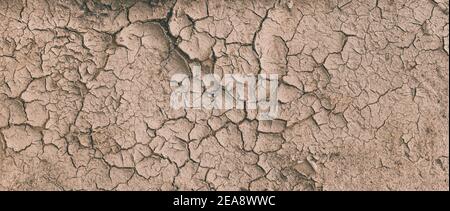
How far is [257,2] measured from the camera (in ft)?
12.4

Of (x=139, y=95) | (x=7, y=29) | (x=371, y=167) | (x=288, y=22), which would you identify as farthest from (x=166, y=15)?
(x=371, y=167)

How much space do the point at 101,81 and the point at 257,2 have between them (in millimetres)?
1117

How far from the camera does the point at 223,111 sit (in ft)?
12.1

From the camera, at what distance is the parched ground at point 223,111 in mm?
3619

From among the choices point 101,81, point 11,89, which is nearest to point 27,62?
point 11,89

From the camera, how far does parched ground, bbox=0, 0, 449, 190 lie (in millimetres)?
3619

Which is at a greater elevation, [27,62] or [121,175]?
[27,62]

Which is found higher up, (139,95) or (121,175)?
(139,95)

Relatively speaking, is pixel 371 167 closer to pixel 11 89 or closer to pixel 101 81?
pixel 101 81

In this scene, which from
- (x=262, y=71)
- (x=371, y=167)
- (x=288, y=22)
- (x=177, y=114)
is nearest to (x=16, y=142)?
(x=177, y=114)

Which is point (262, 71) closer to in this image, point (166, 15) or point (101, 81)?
point (166, 15)

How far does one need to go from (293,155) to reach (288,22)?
2.81 ft

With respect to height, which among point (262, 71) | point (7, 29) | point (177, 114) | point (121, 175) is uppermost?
point (7, 29)

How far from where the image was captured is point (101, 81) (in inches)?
145
